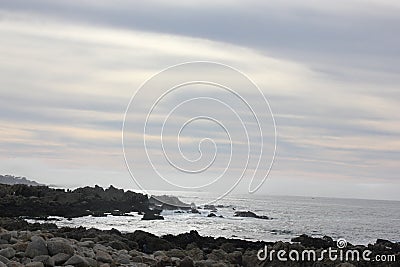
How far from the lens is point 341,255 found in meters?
20.9

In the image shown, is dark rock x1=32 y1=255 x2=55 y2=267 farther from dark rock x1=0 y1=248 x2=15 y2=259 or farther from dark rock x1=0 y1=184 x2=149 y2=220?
dark rock x1=0 y1=184 x2=149 y2=220

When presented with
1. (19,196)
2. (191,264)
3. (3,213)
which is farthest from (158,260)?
(19,196)

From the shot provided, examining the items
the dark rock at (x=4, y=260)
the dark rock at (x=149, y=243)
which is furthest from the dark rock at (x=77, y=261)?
the dark rock at (x=149, y=243)

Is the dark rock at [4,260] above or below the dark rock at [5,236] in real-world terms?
below

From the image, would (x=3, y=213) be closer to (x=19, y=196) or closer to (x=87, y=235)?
(x=19, y=196)

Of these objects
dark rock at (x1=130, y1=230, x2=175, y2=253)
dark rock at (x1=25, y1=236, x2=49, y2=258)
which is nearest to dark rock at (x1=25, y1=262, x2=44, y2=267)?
dark rock at (x1=25, y1=236, x2=49, y2=258)

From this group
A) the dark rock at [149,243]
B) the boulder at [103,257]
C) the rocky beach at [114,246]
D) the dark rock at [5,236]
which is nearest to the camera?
the rocky beach at [114,246]

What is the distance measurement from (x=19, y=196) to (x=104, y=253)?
3671cm

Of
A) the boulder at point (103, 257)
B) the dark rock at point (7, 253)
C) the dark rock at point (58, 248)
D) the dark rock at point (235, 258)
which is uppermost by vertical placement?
the dark rock at point (58, 248)

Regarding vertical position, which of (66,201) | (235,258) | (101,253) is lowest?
(235,258)

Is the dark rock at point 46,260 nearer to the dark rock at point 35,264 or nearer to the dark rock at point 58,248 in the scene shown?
the dark rock at point 35,264

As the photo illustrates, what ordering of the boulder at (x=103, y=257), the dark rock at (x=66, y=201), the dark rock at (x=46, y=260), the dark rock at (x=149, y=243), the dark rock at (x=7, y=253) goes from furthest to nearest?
1. the dark rock at (x=66, y=201)
2. the dark rock at (x=149, y=243)
3. the boulder at (x=103, y=257)
4. the dark rock at (x=46, y=260)
5. the dark rock at (x=7, y=253)
